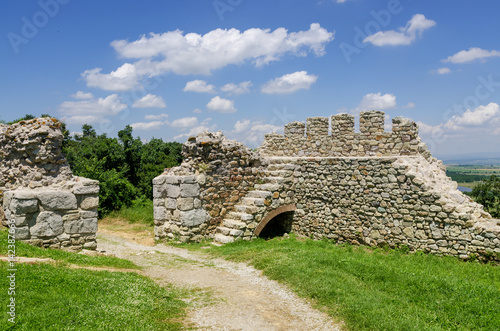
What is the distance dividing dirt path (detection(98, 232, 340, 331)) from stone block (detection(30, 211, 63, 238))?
6.30 feet

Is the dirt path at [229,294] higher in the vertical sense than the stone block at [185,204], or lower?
lower

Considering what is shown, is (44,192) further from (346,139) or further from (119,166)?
(119,166)

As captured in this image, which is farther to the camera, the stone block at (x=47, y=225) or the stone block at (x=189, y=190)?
the stone block at (x=189, y=190)

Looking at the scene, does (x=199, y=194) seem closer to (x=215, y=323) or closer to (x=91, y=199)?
(x=91, y=199)

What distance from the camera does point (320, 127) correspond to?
556 inches

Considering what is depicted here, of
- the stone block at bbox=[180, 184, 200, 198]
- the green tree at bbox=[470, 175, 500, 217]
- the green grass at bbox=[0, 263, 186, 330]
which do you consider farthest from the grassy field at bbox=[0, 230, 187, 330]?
the green tree at bbox=[470, 175, 500, 217]

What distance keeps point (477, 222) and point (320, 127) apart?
22.3 ft

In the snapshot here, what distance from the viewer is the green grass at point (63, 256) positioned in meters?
6.79

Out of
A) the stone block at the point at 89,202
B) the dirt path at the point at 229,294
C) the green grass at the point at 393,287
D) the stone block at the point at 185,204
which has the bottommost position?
the dirt path at the point at 229,294

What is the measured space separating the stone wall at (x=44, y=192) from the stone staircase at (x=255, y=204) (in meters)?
3.94

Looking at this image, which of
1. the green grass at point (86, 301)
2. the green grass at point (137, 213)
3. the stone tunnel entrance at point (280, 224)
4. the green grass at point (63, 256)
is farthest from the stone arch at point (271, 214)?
the green grass at point (137, 213)

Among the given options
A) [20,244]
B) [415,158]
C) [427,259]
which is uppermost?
[415,158]

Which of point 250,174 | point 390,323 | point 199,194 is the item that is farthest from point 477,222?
point 199,194

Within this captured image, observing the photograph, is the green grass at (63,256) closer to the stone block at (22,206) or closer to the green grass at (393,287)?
the stone block at (22,206)
